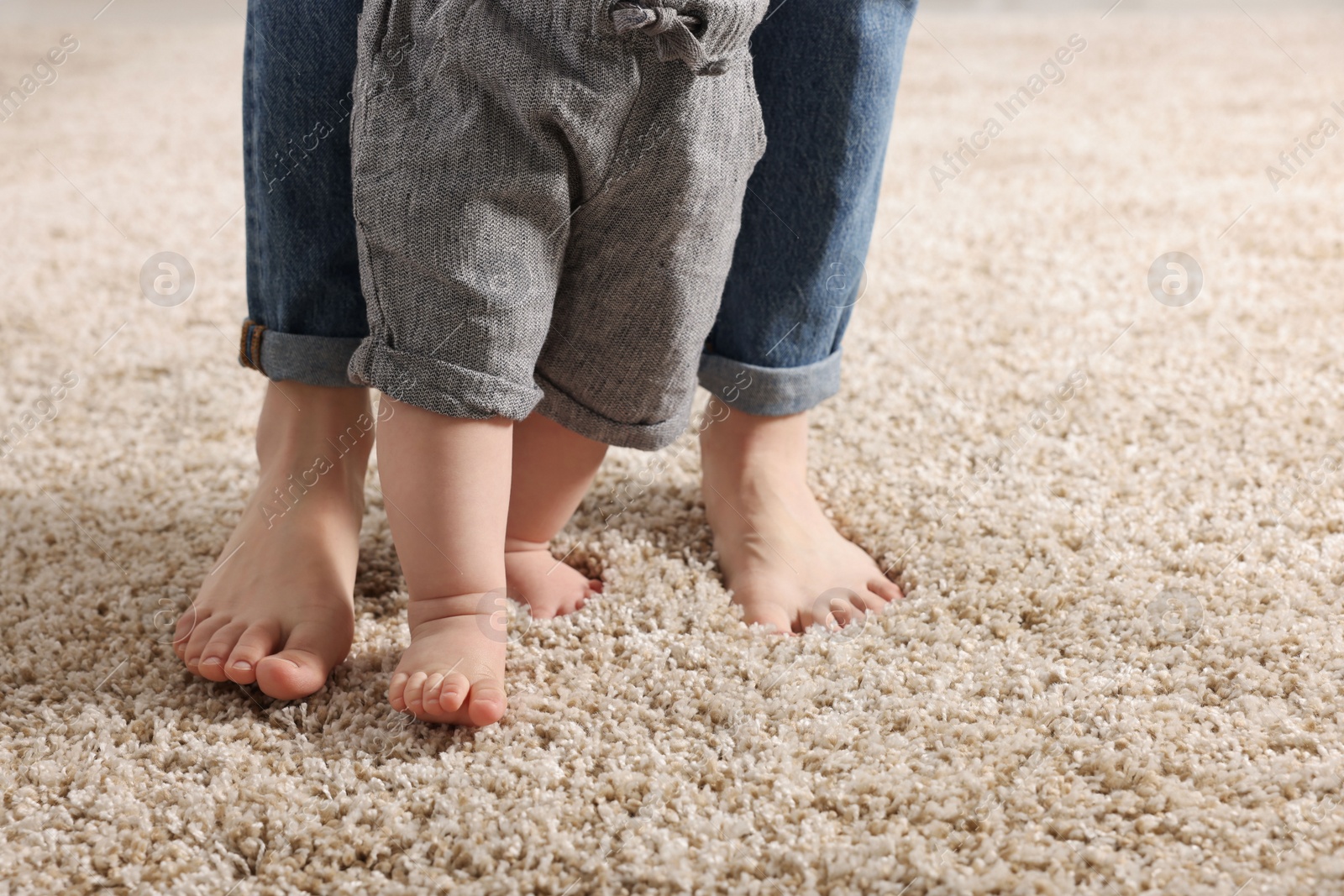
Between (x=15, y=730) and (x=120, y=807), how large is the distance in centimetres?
13

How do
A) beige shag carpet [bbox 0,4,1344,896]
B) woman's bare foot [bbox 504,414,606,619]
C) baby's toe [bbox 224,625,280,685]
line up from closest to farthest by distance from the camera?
beige shag carpet [bbox 0,4,1344,896] < baby's toe [bbox 224,625,280,685] < woman's bare foot [bbox 504,414,606,619]

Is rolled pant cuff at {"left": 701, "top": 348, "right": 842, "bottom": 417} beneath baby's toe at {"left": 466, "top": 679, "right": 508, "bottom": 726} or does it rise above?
above

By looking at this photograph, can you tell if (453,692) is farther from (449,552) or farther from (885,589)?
(885,589)

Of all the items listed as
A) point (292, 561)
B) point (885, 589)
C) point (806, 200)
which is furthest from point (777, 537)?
point (292, 561)

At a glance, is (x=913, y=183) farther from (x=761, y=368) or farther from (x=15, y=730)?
(x=15, y=730)

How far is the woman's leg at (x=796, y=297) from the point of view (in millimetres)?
745

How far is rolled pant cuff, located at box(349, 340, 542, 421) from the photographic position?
1.97ft

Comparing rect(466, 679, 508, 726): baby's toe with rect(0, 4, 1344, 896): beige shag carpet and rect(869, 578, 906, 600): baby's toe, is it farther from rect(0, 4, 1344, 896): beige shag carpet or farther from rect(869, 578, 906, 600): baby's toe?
rect(869, 578, 906, 600): baby's toe

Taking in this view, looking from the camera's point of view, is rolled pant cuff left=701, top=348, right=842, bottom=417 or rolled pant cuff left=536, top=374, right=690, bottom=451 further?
rolled pant cuff left=701, top=348, right=842, bottom=417

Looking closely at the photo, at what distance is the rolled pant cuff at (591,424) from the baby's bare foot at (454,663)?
130mm

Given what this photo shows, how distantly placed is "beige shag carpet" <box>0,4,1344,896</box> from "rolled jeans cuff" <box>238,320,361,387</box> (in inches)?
6.8

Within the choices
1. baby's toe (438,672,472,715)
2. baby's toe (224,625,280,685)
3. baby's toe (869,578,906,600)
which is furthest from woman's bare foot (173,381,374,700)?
baby's toe (869,578,906,600)

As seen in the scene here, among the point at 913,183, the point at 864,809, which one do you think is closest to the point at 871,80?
the point at 864,809

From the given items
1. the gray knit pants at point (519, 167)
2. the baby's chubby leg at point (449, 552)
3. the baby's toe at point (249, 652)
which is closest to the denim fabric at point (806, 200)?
the gray knit pants at point (519, 167)
